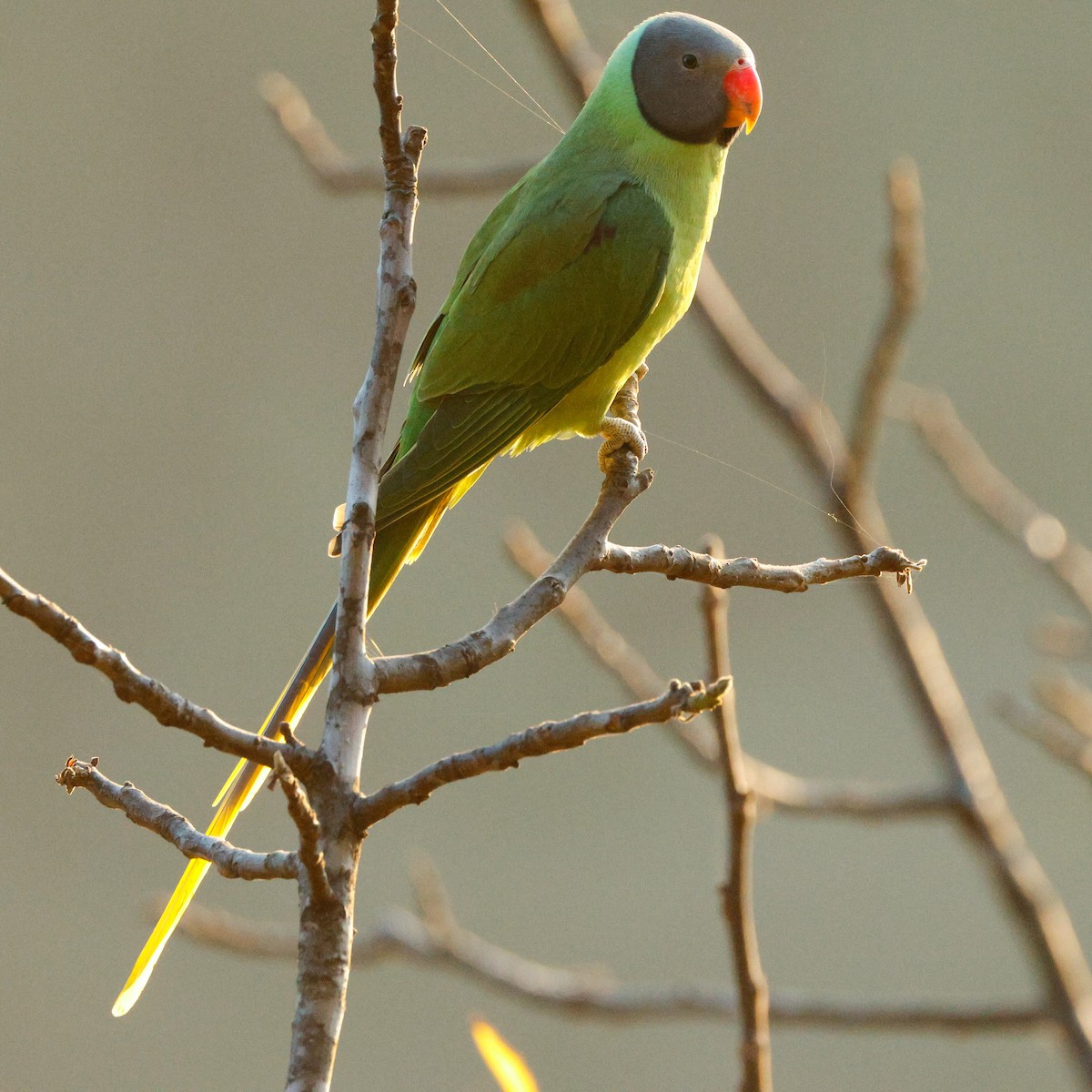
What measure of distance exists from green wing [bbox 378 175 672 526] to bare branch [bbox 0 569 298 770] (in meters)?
0.78

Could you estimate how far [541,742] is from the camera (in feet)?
1.89

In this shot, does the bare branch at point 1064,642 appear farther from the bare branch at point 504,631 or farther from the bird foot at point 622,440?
the bare branch at point 504,631

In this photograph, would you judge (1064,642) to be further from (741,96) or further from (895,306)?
(741,96)

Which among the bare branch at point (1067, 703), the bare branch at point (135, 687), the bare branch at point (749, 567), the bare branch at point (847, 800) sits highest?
the bare branch at point (1067, 703)

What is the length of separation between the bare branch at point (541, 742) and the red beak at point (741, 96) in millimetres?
1034

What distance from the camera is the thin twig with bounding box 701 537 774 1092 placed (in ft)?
2.53

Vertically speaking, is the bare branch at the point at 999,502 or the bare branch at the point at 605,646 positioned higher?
the bare branch at the point at 999,502

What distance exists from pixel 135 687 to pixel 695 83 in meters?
1.13

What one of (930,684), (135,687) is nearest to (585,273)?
(930,684)

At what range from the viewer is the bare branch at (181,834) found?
578 millimetres

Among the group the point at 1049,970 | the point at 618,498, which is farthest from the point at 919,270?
the point at 1049,970

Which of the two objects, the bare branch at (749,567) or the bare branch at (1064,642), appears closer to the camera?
the bare branch at (749,567)

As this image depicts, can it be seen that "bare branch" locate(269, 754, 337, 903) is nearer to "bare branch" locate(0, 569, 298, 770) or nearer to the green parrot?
"bare branch" locate(0, 569, 298, 770)

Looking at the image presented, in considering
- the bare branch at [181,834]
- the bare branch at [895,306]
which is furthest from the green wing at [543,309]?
the bare branch at [181,834]
